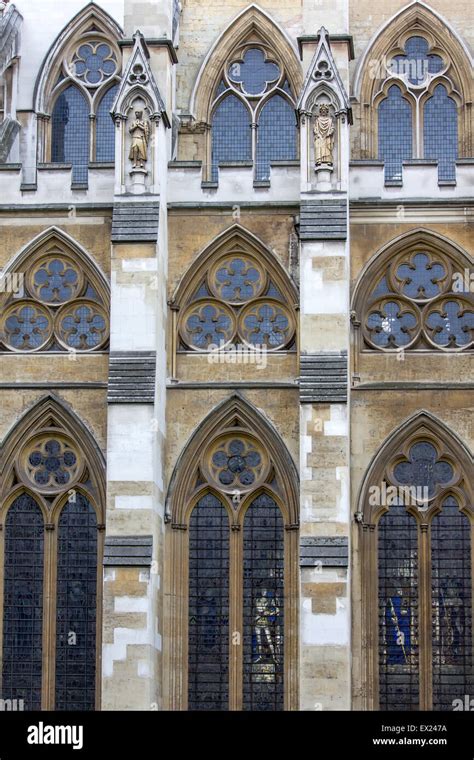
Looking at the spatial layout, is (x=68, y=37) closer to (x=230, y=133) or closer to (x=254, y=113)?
(x=230, y=133)

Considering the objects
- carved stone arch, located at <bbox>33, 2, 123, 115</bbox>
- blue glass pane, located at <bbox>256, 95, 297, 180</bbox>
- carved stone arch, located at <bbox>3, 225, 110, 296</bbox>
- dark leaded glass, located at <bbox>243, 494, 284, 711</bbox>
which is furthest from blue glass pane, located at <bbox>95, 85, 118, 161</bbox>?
dark leaded glass, located at <bbox>243, 494, 284, 711</bbox>

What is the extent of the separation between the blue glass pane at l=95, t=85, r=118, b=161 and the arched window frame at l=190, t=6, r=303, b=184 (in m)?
1.60

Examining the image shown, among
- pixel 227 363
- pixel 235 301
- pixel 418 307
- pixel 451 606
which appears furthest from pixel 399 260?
pixel 451 606

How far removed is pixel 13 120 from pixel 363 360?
7.93 m

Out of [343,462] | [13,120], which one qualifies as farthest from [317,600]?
[13,120]

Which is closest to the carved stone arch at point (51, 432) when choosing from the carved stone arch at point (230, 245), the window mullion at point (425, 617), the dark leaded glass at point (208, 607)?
the dark leaded glass at point (208, 607)

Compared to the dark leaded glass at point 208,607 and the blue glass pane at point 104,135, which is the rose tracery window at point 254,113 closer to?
the blue glass pane at point 104,135

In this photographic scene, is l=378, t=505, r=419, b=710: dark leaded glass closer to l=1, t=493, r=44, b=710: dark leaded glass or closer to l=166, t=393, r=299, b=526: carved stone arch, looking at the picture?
l=166, t=393, r=299, b=526: carved stone arch

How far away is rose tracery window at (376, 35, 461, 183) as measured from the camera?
3125cm

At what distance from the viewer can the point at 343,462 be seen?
2716 centimetres

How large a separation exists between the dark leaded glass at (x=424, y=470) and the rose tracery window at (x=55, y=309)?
17.8 feet

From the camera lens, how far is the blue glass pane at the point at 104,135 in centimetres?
3203

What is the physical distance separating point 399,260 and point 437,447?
3212 mm

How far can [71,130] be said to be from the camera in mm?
32219
